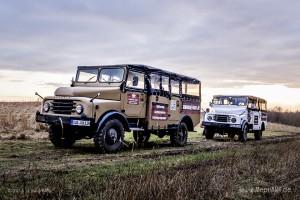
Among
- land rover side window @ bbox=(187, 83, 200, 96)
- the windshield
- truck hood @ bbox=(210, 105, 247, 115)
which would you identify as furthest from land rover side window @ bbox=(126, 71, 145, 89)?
the windshield

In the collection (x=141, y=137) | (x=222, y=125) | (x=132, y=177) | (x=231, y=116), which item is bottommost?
(x=132, y=177)

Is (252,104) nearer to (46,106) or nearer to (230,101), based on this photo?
(230,101)

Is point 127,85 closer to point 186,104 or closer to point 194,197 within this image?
point 186,104

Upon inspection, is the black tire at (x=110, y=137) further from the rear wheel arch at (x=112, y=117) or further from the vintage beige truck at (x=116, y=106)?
the rear wheel arch at (x=112, y=117)

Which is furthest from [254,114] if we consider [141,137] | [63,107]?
[63,107]

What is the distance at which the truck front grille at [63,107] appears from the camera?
12.4m

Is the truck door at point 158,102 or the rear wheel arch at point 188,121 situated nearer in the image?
the truck door at point 158,102

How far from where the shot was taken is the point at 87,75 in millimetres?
14797

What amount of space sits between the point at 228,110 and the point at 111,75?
9.78 metres

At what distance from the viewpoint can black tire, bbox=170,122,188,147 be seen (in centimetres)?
1666

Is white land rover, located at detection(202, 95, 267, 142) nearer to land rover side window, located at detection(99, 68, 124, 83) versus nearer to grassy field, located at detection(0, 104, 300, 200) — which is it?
land rover side window, located at detection(99, 68, 124, 83)

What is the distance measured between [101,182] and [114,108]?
628cm

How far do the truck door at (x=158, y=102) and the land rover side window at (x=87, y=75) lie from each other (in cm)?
190

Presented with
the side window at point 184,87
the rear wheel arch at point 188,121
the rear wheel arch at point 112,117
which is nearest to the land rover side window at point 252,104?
the rear wheel arch at point 188,121
